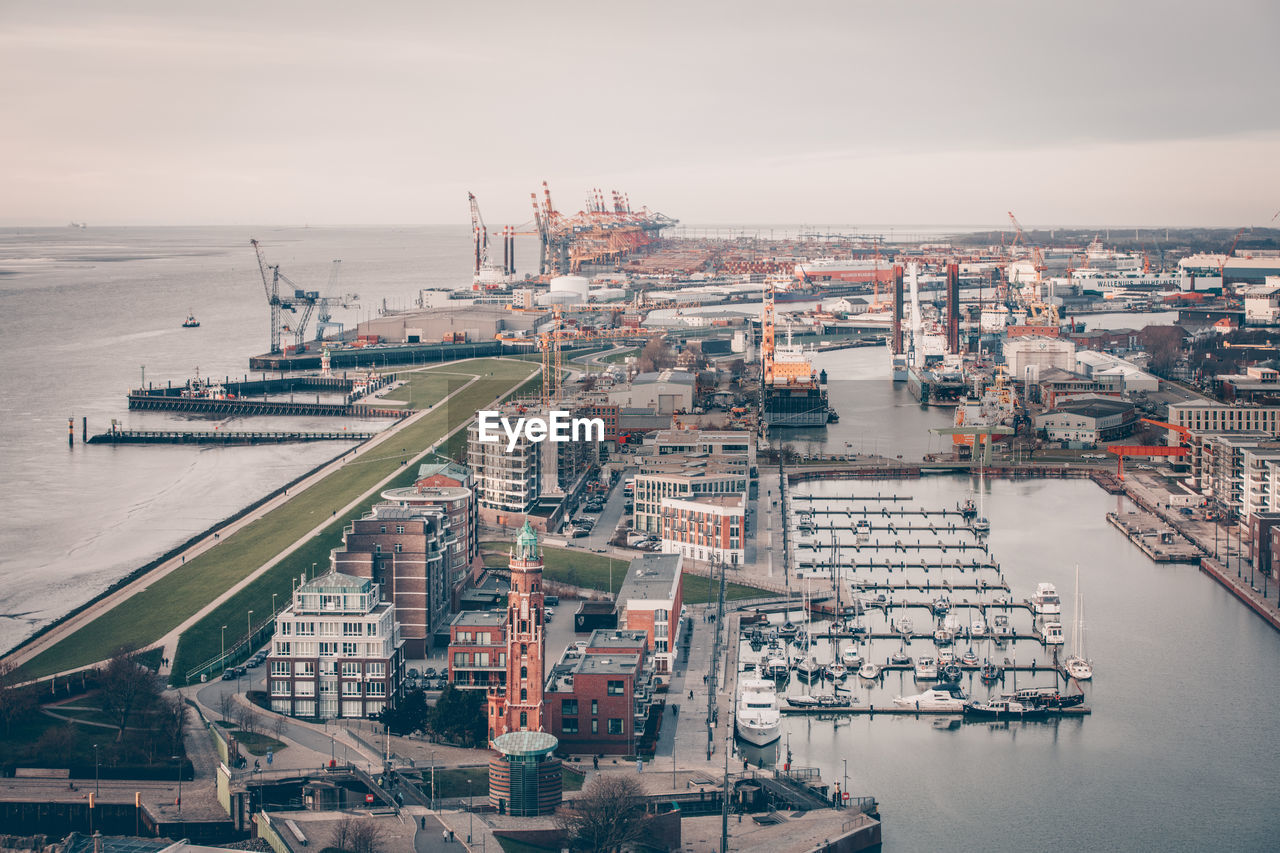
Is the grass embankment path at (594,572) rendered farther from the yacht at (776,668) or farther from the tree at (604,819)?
the tree at (604,819)

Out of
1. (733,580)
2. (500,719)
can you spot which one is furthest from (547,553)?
(500,719)

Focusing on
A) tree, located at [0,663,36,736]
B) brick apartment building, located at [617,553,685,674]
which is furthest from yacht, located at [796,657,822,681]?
tree, located at [0,663,36,736]

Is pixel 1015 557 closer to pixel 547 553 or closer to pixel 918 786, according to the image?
pixel 547 553

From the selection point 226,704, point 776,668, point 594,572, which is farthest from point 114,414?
point 776,668

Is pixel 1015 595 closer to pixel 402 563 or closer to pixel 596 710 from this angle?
pixel 402 563

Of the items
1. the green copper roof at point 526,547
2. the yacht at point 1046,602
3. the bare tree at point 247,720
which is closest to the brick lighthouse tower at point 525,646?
the green copper roof at point 526,547

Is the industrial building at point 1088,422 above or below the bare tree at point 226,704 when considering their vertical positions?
above
